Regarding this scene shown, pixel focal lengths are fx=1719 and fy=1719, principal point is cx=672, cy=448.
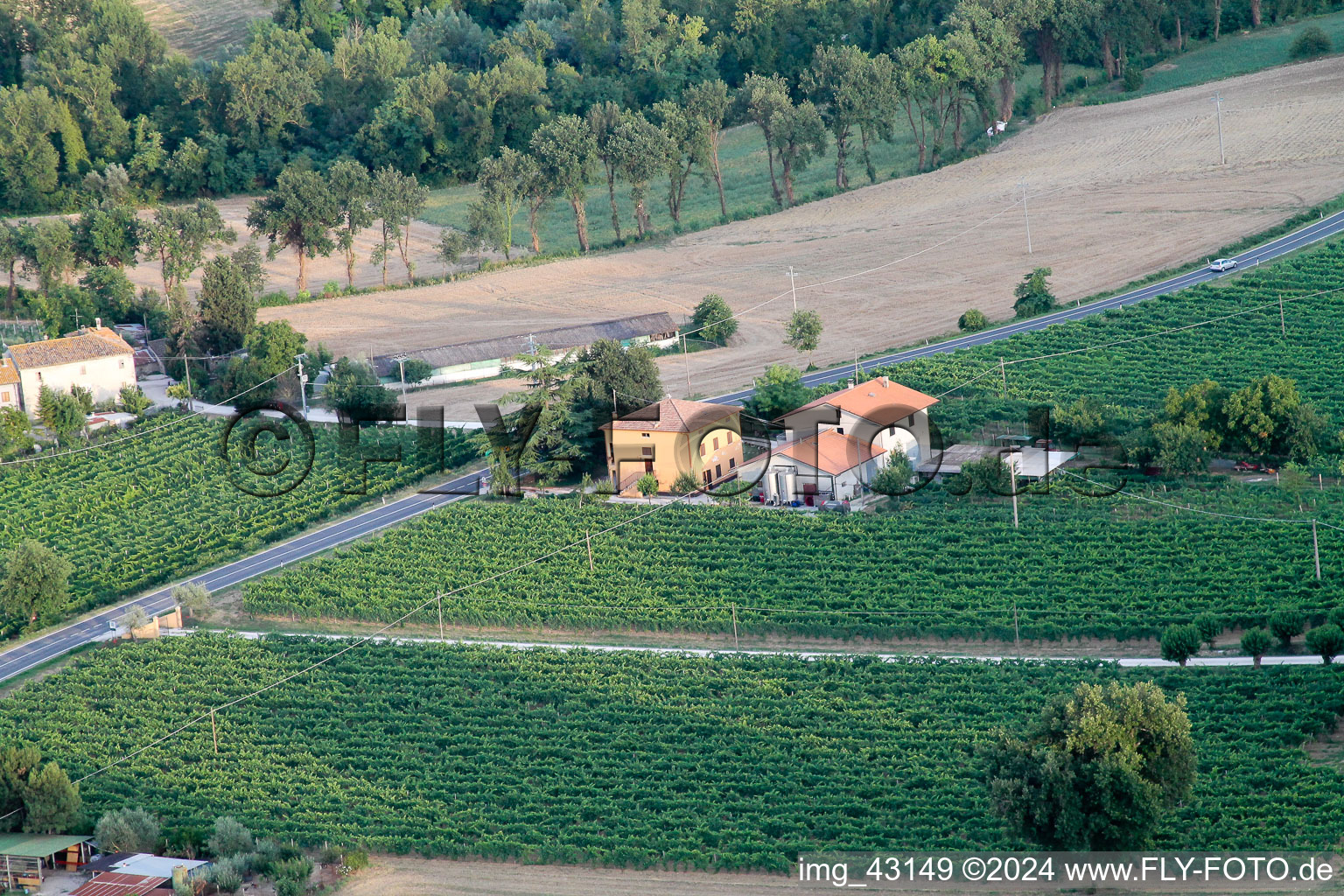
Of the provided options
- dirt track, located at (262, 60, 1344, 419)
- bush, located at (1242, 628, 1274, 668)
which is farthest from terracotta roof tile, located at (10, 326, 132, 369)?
bush, located at (1242, 628, 1274, 668)

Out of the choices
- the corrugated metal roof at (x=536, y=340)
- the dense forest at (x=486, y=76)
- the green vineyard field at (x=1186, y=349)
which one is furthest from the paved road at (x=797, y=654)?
the dense forest at (x=486, y=76)

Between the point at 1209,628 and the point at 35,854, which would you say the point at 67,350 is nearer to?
the point at 35,854

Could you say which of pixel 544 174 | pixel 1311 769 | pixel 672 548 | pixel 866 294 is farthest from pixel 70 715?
pixel 544 174

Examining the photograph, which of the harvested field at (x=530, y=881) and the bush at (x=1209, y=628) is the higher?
the bush at (x=1209, y=628)

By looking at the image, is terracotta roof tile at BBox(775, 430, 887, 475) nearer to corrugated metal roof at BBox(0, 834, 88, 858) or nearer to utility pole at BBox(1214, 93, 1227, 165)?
corrugated metal roof at BBox(0, 834, 88, 858)

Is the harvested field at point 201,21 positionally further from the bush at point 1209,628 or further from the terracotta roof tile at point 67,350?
the bush at point 1209,628
